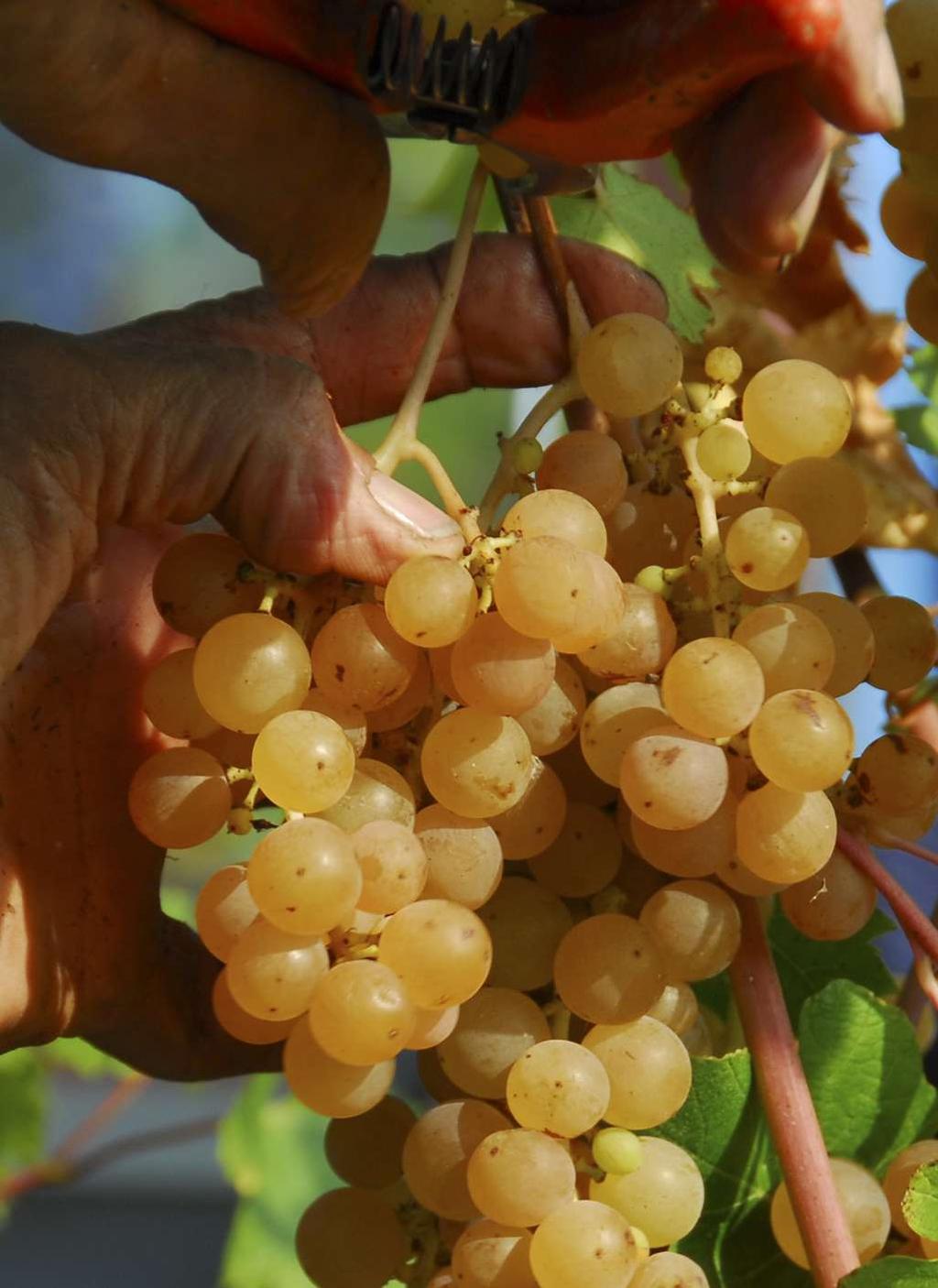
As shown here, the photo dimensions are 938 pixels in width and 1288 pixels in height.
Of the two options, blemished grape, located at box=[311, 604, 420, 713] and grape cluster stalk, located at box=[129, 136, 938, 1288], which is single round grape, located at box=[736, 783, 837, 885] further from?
blemished grape, located at box=[311, 604, 420, 713]

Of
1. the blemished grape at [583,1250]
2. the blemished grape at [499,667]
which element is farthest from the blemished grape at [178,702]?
the blemished grape at [583,1250]

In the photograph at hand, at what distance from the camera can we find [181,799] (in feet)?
1.58

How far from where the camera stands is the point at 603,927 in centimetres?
48

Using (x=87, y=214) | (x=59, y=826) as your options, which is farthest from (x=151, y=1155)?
(x=59, y=826)

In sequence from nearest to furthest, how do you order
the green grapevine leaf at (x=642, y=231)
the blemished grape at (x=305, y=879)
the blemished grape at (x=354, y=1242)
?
1. the blemished grape at (x=305, y=879)
2. the blemished grape at (x=354, y=1242)
3. the green grapevine leaf at (x=642, y=231)

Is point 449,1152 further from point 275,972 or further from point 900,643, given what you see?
point 900,643

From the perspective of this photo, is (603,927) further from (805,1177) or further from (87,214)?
(87,214)

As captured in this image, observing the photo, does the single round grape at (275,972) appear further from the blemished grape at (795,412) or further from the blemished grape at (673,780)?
the blemished grape at (795,412)

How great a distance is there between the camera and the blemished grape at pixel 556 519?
456 mm

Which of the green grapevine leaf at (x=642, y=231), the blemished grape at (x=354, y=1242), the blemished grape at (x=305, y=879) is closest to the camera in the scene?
the blemished grape at (x=305, y=879)

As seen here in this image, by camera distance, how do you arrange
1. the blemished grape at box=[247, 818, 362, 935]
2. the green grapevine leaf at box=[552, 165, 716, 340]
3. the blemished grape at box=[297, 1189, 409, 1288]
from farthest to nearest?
the green grapevine leaf at box=[552, 165, 716, 340] < the blemished grape at box=[297, 1189, 409, 1288] < the blemished grape at box=[247, 818, 362, 935]

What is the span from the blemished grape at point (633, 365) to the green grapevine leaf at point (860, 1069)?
0.24 m

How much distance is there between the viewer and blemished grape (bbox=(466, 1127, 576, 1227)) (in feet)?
1.43

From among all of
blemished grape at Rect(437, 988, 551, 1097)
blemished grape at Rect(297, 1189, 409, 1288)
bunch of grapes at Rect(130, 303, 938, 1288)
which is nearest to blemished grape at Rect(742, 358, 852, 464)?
bunch of grapes at Rect(130, 303, 938, 1288)
